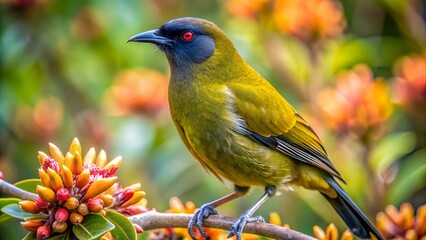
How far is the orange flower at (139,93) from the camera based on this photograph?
5160 mm

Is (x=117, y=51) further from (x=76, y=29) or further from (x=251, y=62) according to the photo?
(x=251, y=62)

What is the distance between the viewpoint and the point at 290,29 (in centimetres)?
479

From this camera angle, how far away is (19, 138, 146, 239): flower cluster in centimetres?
243

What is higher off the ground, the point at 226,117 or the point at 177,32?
the point at 177,32

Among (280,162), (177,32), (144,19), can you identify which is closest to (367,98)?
(280,162)

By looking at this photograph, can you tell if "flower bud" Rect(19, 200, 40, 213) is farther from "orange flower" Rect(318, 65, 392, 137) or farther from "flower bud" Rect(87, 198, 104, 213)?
"orange flower" Rect(318, 65, 392, 137)

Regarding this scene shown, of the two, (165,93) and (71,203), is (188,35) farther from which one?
(71,203)

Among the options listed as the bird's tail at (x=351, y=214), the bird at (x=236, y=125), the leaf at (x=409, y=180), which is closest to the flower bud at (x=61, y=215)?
the bird at (x=236, y=125)

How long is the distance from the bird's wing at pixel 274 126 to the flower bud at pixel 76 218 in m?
1.37

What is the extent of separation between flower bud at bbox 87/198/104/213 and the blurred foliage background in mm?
2101

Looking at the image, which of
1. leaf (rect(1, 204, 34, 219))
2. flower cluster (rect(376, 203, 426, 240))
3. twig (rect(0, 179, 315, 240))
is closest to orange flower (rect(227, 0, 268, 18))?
flower cluster (rect(376, 203, 426, 240))

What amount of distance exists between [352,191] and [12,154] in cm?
269

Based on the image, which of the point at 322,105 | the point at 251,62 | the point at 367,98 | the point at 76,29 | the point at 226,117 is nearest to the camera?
the point at 226,117

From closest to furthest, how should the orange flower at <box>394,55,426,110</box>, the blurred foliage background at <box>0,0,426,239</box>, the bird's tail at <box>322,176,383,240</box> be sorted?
the bird's tail at <box>322,176,383,240</box>
the blurred foliage background at <box>0,0,426,239</box>
the orange flower at <box>394,55,426,110</box>
